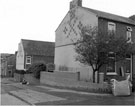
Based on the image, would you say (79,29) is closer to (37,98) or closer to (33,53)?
(37,98)

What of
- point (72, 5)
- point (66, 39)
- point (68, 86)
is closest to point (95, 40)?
point (68, 86)

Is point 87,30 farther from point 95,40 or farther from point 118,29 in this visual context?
point 118,29

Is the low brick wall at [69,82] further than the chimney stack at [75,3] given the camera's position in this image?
No

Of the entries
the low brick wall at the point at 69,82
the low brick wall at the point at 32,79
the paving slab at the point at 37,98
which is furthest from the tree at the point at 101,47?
the low brick wall at the point at 32,79

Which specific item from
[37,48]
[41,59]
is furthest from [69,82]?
[37,48]

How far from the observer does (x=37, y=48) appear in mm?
39344

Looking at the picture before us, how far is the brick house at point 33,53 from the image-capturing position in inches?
1467

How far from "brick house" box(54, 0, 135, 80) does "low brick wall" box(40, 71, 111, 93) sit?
218 cm

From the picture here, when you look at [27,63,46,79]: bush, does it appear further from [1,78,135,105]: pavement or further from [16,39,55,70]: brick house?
[16,39,55,70]: brick house

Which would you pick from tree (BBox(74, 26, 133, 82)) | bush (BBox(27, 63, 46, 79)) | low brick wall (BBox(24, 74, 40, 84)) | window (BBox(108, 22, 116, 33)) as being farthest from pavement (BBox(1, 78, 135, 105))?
low brick wall (BBox(24, 74, 40, 84))

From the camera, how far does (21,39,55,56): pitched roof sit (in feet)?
124

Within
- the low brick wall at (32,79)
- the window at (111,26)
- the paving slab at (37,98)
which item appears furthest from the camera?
the low brick wall at (32,79)

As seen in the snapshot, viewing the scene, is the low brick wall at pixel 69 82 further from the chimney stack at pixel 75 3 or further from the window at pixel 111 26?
the chimney stack at pixel 75 3

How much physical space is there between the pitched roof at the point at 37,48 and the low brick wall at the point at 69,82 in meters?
14.9
